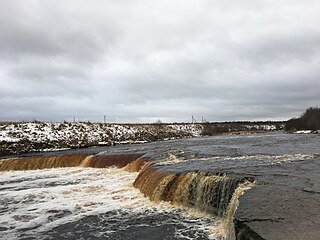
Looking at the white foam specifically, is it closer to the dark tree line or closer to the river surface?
the river surface

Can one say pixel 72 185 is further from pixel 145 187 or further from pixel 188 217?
pixel 188 217

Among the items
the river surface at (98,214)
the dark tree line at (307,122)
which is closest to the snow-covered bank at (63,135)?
the river surface at (98,214)

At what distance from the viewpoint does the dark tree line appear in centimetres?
6522

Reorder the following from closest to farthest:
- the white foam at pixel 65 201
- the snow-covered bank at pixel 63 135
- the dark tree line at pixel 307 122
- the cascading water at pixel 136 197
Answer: the cascading water at pixel 136 197 → the white foam at pixel 65 201 → the snow-covered bank at pixel 63 135 → the dark tree line at pixel 307 122

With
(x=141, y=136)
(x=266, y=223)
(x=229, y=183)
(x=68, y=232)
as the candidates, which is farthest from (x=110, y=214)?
(x=141, y=136)

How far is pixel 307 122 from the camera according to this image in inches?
2657

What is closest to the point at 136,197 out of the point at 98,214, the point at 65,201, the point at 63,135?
the point at 98,214

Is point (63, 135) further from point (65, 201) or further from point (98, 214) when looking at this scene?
point (98, 214)

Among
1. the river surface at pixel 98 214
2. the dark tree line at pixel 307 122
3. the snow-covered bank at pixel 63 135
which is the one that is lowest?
the river surface at pixel 98 214

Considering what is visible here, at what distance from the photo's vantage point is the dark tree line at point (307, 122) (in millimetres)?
65225

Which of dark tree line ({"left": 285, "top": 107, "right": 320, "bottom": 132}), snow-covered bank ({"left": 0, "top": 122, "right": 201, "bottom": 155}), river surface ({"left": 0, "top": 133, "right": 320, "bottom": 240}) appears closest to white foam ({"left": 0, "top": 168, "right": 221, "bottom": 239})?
river surface ({"left": 0, "top": 133, "right": 320, "bottom": 240})

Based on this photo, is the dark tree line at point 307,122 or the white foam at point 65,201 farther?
the dark tree line at point 307,122

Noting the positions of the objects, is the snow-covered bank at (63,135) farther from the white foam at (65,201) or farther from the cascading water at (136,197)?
the cascading water at (136,197)

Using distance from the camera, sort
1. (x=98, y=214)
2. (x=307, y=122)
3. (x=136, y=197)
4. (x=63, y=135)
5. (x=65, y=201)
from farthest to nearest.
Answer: (x=307, y=122) < (x=63, y=135) < (x=136, y=197) < (x=65, y=201) < (x=98, y=214)
